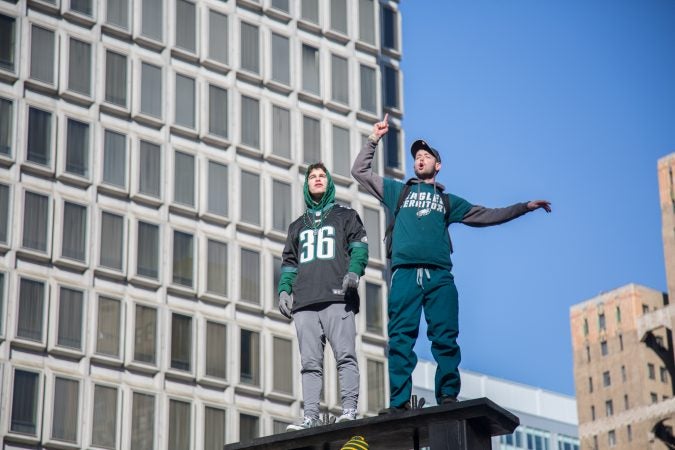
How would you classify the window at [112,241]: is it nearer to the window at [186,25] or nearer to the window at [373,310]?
the window at [186,25]

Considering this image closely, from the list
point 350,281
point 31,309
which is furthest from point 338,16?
point 350,281

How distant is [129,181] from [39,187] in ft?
12.9

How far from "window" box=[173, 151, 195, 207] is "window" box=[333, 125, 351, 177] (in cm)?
680

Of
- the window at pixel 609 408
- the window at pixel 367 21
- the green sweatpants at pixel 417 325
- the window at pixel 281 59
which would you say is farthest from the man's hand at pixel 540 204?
the window at pixel 609 408

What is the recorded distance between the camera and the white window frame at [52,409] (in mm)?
53812

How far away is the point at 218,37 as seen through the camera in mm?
63969

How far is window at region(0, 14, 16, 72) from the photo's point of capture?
188 ft

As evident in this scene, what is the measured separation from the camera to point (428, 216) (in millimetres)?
20062

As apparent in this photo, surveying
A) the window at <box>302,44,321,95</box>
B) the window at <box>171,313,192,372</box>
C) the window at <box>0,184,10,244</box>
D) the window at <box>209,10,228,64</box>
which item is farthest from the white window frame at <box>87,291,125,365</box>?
the window at <box>302,44,321,95</box>

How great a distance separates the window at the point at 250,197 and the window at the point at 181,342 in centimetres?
524

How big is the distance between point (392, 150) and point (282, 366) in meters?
11.7

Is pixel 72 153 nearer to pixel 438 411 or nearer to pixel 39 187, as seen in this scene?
pixel 39 187

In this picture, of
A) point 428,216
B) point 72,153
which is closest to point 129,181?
point 72,153

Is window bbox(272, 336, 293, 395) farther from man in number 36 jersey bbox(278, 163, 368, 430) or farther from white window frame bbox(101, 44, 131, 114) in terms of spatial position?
man in number 36 jersey bbox(278, 163, 368, 430)
